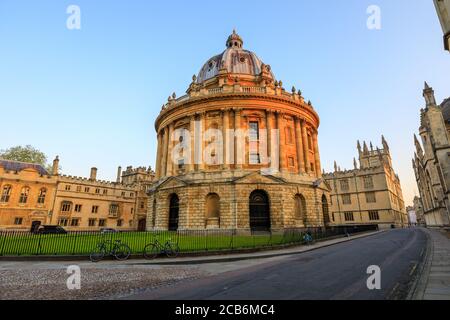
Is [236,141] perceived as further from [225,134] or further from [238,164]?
[238,164]

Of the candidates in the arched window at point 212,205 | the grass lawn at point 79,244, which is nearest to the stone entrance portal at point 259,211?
the arched window at point 212,205

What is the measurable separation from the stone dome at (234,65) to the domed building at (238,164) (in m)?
5.26

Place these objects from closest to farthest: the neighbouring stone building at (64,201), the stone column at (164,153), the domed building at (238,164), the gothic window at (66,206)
A: the domed building at (238,164)
the stone column at (164,153)
the neighbouring stone building at (64,201)
the gothic window at (66,206)

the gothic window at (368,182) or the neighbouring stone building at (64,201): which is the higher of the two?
the gothic window at (368,182)

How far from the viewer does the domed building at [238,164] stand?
26312 millimetres

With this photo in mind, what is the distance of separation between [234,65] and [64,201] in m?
37.7

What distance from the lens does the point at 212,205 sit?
88.9ft

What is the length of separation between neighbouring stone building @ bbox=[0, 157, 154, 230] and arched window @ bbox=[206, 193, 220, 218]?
3051 cm

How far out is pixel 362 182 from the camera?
194ft

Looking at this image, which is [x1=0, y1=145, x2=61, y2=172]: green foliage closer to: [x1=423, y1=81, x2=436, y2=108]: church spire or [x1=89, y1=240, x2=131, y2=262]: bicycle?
[x1=89, y1=240, x2=131, y2=262]: bicycle

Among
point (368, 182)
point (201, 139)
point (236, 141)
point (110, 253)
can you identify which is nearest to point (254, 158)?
point (236, 141)

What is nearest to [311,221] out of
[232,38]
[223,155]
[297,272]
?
[223,155]

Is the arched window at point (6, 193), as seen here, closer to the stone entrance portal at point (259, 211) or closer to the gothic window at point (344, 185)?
the stone entrance portal at point (259, 211)
